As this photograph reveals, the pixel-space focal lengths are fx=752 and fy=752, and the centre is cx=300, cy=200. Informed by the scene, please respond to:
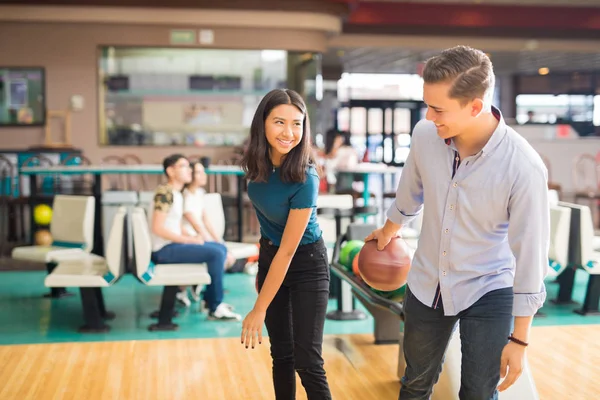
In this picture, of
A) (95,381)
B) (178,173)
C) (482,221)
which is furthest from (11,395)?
(482,221)

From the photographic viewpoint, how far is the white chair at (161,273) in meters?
4.91

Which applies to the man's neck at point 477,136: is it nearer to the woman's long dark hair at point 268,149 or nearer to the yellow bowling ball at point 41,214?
the woman's long dark hair at point 268,149

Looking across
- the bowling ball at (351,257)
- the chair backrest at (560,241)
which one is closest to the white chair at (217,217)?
the bowling ball at (351,257)

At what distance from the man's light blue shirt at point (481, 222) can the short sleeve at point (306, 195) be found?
16.5 inches

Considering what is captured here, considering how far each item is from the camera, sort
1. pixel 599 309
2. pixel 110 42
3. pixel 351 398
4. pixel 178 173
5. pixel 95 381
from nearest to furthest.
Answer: pixel 351 398, pixel 95 381, pixel 178 173, pixel 599 309, pixel 110 42

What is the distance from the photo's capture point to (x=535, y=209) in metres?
1.88

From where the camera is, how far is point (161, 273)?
4.99 m

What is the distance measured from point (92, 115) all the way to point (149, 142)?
2.72 feet

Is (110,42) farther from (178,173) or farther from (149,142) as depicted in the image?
(178,173)

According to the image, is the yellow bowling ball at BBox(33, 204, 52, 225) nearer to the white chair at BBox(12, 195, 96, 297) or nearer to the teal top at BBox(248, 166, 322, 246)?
the white chair at BBox(12, 195, 96, 297)

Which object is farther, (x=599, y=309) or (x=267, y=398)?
(x=599, y=309)

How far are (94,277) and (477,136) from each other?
11.6 feet

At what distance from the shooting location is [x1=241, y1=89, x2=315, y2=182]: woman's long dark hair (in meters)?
2.50

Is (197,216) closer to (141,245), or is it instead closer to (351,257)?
(141,245)
